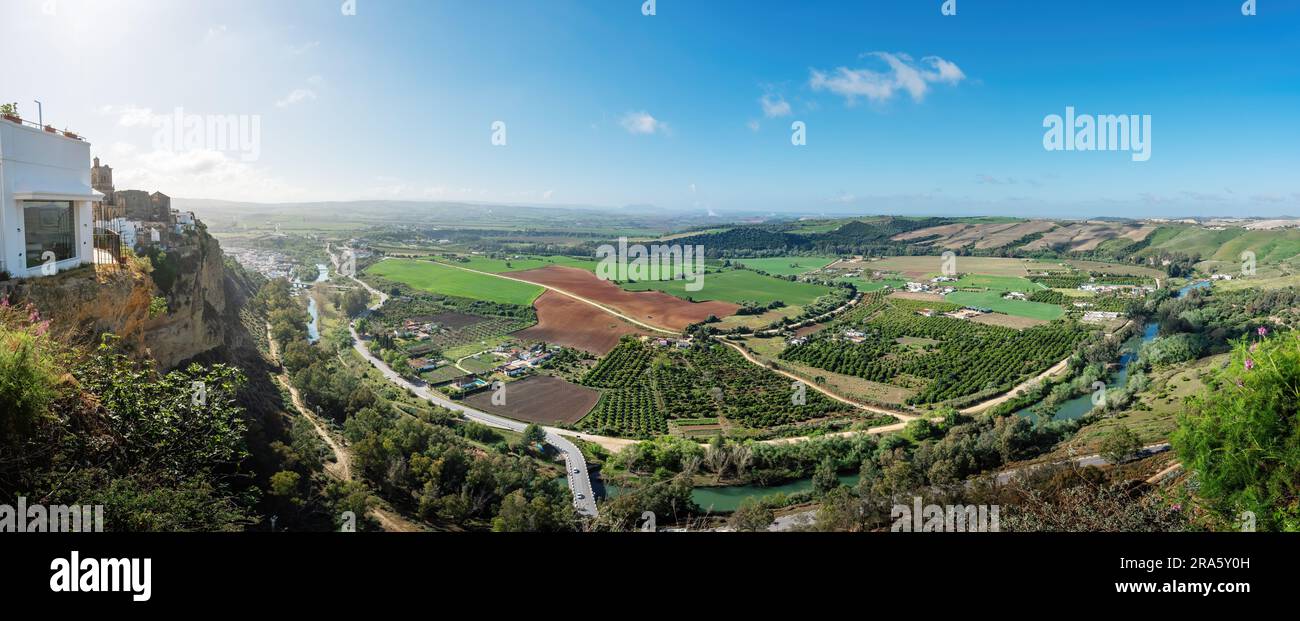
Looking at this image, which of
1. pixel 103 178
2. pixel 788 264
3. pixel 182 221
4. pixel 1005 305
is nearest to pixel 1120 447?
pixel 103 178

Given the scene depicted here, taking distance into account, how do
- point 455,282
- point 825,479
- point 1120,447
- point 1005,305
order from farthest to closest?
point 455,282
point 1005,305
point 825,479
point 1120,447

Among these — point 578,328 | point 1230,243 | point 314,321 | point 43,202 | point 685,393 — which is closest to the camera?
point 43,202

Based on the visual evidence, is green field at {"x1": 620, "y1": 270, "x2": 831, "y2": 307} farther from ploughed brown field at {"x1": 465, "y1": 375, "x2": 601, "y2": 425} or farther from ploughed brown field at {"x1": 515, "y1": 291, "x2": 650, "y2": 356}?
ploughed brown field at {"x1": 465, "y1": 375, "x2": 601, "y2": 425}

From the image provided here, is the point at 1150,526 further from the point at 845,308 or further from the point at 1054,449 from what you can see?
the point at 845,308

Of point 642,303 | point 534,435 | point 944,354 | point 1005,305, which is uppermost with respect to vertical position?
point 642,303

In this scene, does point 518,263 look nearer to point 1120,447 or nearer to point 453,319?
point 453,319

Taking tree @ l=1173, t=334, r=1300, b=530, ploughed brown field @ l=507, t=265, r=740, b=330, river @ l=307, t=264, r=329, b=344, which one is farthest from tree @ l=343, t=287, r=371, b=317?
tree @ l=1173, t=334, r=1300, b=530
